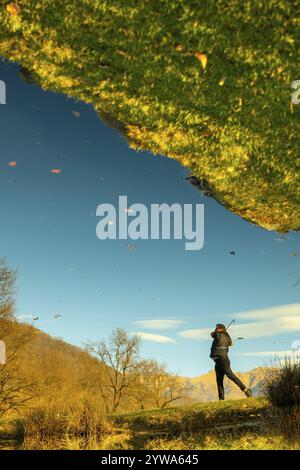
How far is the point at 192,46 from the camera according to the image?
595 centimetres

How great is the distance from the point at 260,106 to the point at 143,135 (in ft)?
7.15

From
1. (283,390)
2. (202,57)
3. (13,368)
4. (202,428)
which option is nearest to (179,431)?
(202,428)

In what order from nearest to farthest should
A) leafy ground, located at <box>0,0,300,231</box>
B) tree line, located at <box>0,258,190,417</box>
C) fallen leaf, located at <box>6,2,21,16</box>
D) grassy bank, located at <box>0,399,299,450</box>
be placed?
leafy ground, located at <box>0,0,300,231</box> < fallen leaf, located at <box>6,2,21,16</box> < grassy bank, located at <box>0,399,299,450</box> < tree line, located at <box>0,258,190,417</box>

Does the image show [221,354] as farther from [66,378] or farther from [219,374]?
[66,378]

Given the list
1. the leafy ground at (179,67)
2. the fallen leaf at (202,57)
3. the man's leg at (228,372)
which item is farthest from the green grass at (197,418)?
the fallen leaf at (202,57)

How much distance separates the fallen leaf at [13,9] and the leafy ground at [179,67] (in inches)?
0.6

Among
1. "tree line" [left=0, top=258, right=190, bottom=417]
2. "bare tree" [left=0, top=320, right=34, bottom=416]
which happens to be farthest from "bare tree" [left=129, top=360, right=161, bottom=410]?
"bare tree" [left=0, top=320, right=34, bottom=416]

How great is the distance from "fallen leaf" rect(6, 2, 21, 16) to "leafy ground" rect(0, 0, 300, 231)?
2cm

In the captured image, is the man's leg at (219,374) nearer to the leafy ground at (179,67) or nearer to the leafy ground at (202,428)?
the leafy ground at (202,428)

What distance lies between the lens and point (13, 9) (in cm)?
571

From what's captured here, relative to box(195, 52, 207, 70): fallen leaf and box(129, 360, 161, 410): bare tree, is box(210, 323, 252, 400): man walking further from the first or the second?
box(129, 360, 161, 410): bare tree

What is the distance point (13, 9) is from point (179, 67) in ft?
7.58

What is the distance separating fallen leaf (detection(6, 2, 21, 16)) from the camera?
5.68m

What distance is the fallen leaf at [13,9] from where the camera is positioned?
18.6ft
